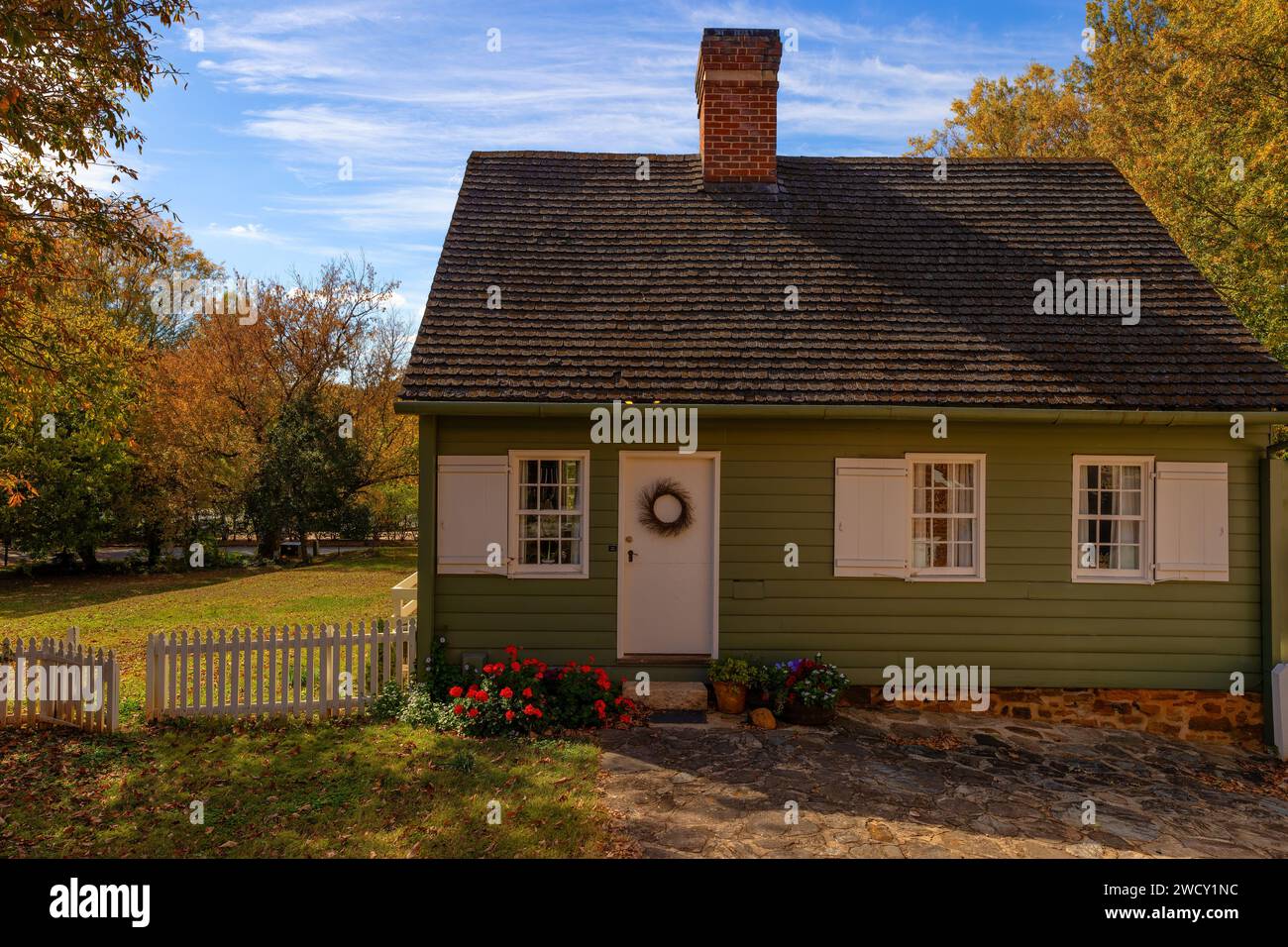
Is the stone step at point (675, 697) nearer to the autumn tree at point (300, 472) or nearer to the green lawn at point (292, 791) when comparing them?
the green lawn at point (292, 791)

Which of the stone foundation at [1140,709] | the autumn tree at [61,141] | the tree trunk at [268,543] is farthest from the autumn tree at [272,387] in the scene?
the stone foundation at [1140,709]

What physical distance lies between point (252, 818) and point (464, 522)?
3421 millimetres

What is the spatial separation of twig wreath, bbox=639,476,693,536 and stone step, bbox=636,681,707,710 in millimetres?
1624

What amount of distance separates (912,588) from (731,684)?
7.40ft

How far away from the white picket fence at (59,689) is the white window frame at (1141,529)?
9.66 metres

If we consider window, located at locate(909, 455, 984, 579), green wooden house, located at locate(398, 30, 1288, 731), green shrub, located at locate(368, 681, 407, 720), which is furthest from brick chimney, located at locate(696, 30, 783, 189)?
green shrub, located at locate(368, 681, 407, 720)

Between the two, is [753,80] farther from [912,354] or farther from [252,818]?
[252,818]

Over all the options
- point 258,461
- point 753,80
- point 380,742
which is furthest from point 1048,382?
point 258,461

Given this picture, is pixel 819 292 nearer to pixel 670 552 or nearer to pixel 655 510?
pixel 655 510

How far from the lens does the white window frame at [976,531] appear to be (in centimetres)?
804

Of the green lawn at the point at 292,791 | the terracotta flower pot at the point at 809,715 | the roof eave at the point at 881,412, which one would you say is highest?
the roof eave at the point at 881,412

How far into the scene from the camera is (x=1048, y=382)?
26.1ft

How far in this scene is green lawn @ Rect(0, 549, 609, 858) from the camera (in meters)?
4.89

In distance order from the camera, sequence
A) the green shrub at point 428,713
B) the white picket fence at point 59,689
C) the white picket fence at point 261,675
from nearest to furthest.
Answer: the white picket fence at point 59,689, the green shrub at point 428,713, the white picket fence at point 261,675
